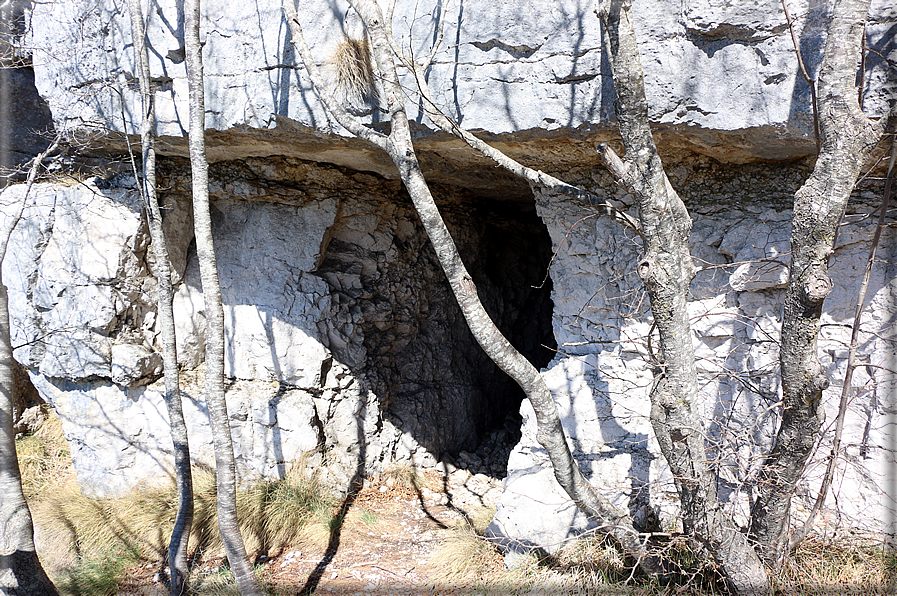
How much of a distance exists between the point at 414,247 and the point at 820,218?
143 inches

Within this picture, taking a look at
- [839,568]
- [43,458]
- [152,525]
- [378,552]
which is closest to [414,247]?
[378,552]

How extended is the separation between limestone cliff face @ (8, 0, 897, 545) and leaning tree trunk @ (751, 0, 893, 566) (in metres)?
0.19

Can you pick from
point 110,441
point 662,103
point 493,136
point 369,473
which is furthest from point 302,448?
point 662,103

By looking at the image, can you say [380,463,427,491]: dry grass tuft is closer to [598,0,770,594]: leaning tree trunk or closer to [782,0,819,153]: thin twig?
[598,0,770,594]: leaning tree trunk

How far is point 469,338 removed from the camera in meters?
5.97

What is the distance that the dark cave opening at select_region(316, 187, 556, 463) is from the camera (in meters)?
4.77

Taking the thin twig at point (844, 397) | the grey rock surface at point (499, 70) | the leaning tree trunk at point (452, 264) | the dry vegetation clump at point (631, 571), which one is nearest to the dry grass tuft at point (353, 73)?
the grey rock surface at point (499, 70)

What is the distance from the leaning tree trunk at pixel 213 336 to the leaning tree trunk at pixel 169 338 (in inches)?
21.1

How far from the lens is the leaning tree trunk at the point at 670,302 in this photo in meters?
2.11

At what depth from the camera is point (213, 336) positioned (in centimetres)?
282

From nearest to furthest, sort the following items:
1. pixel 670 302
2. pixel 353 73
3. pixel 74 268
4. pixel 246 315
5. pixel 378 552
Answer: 1. pixel 670 302
2. pixel 353 73
3. pixel 378 552
4. pixel 74 268
5. pixel 246 315

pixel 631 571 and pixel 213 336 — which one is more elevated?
pixel 213 336

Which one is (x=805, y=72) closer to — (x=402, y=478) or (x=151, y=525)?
(x=402, y=478)

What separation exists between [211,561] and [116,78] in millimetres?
3217
